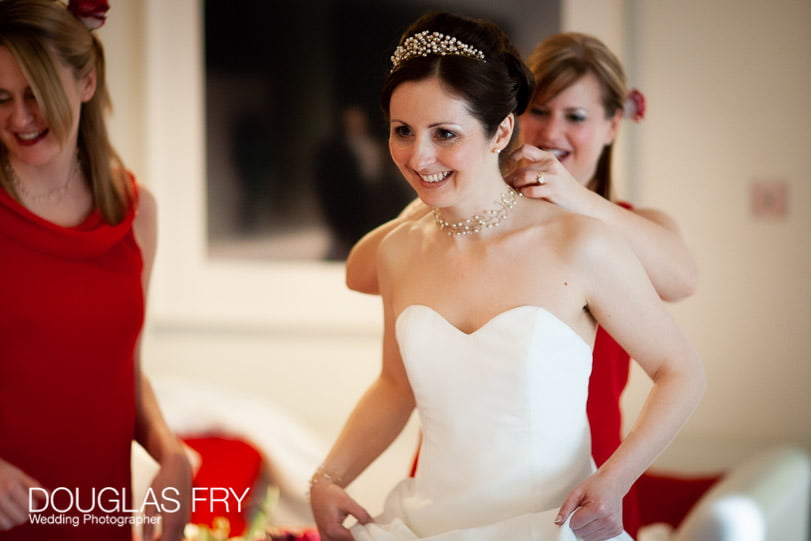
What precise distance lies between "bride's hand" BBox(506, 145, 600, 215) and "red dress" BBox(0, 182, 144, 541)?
75 centimetres

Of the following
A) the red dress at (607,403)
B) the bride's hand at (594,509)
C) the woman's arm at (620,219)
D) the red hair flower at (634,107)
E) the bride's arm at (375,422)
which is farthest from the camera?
the red hair flower at (634,107)

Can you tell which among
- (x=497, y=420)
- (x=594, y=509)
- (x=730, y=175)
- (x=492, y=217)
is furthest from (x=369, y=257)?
(x=730, y=175)

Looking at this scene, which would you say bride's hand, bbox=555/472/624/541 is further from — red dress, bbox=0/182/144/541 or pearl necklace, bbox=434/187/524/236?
red dress, bbox=0/182/144/541

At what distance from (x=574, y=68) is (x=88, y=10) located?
966mm

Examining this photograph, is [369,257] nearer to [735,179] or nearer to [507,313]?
[507,313]

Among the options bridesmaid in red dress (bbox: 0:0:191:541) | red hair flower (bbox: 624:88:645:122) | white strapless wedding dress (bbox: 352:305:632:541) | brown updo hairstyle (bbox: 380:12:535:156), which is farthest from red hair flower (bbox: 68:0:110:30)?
red hair flower (bbox: 624:88:645:122)

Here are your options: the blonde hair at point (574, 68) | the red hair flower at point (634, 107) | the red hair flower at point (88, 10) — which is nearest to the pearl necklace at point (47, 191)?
the red hair flower at point (88, 10)

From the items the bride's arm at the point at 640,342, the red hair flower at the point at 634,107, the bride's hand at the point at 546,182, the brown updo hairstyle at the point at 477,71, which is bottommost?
the bride's arm at the point at 640,342

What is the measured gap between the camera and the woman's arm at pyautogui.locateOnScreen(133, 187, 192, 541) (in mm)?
1680

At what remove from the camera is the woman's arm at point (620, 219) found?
1.53 meters

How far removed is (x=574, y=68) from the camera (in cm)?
187

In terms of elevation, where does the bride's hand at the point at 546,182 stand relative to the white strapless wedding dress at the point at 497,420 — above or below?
above

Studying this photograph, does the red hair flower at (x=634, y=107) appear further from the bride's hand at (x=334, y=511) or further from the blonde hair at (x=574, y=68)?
the bride's hand at (x=334, y=511)

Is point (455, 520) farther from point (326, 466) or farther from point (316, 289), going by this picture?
point (316, 289)
